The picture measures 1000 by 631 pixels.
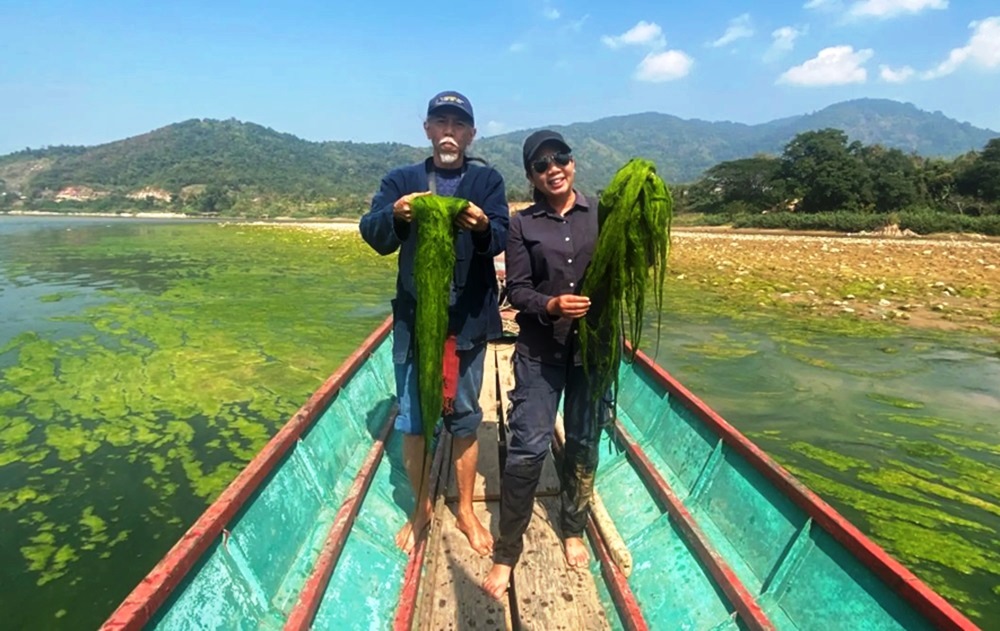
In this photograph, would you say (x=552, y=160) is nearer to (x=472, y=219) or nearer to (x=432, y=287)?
(x=472, y=219)

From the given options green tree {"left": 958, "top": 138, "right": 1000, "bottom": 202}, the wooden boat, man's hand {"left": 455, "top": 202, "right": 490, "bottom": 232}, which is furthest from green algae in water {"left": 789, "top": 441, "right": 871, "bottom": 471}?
green tree {"left": 958, "top": 138, "right": 1000, "bottom": 202}

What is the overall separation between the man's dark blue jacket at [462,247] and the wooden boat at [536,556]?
3.54 ft

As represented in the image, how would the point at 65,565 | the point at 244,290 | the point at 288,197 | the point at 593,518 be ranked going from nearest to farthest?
1. the point at 593,518
2. the point at 65,565
3. the point at 244,290
4. the point at 288,197

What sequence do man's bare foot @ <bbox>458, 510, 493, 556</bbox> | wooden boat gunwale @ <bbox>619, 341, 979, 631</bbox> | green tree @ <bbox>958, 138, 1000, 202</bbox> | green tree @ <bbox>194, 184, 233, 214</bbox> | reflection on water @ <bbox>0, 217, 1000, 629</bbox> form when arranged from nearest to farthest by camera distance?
wooden boat gunwale @ <bbox>619, 341, 979, 631</bbox> < man's bare foot @ <bbox>458, 510, 493, 556</bbox> < reflection on water @ <bbox>0, 217, 1000, 629</bbox> < green tree @ <bbox>958, 138, 1000, 202</bbox> < green tree @ <bbox>194, 184, 233, 214</bbox>

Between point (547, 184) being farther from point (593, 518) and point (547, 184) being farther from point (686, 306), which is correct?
point (686, 306)

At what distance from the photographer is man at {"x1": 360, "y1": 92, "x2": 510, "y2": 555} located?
10.2 ft

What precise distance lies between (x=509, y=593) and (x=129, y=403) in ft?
26.1

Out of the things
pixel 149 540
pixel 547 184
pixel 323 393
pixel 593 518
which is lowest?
pixel 149 540

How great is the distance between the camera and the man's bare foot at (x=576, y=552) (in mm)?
3521

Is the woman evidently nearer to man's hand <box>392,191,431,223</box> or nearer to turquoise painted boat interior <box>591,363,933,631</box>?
man's hand <box>392,191,431,223</box>

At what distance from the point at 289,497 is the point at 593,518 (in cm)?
178

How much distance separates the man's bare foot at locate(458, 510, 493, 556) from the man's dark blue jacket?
1.08m

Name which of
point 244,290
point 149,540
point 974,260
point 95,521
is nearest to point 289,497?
point 149,540

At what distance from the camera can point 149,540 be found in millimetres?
5633
